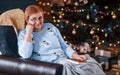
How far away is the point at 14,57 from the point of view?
2514 mm

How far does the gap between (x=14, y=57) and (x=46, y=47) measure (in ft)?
1.02

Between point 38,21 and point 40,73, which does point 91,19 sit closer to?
point 38,21

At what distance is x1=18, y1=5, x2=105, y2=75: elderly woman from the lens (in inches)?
97.7

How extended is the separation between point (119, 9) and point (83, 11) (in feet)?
1.69

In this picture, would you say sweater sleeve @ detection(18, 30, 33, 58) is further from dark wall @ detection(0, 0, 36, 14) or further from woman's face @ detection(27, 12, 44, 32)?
dark wall @ detection(0, 0, 36, 14)

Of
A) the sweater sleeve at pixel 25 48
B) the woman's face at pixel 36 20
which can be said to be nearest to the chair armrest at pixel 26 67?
the sweater sleeve at pixel 25 48

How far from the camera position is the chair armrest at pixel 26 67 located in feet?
7.23

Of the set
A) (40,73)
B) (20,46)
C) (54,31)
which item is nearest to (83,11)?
(54,31)

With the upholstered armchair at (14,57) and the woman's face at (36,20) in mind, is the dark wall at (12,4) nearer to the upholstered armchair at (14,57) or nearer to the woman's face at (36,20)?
the upholstered armchair at (14,57)

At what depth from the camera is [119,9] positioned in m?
4.43

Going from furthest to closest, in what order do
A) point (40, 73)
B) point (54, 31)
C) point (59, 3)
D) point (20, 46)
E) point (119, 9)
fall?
point (59, 3) → point (119, 9) → point (54, 31) → point (20, 46) → point (40, 73)

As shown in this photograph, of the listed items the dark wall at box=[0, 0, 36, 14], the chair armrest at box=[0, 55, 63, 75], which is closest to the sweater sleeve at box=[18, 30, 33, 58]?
the chair armrest at box=[0, 55, 63, 75]

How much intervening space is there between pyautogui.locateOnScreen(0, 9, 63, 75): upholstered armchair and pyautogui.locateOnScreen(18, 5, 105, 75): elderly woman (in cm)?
14

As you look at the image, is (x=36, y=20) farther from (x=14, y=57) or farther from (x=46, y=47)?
(x=14, y=57)
